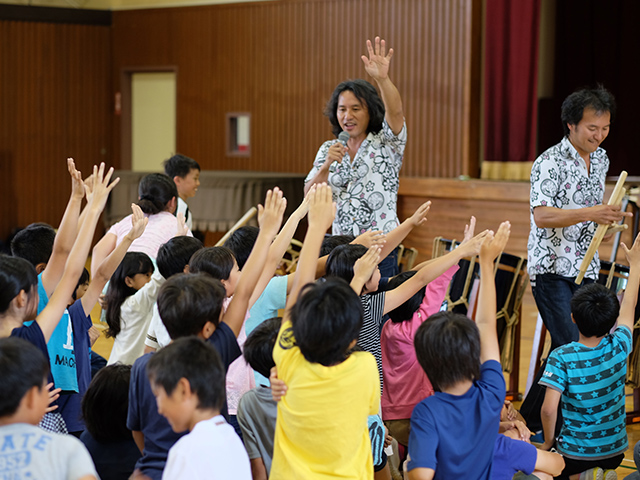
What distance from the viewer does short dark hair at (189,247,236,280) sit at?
249 cm

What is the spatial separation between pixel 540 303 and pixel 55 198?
24.5 ft

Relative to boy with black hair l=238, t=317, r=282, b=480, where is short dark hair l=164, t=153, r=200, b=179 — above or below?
above

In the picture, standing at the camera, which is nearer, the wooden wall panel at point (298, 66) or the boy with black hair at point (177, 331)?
the boy with black hair at point (177, 331)

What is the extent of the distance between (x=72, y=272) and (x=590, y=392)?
5.14 ft

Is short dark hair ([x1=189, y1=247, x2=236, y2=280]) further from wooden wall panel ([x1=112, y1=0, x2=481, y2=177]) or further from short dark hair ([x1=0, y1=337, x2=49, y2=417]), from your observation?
wooden wall panel ([x1=112, y1=0, x2=481, y2=177])

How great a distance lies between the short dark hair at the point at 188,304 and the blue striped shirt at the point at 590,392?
3.60ft

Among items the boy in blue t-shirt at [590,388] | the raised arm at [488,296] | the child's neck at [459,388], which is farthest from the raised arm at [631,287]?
the child's neck at [459,388]

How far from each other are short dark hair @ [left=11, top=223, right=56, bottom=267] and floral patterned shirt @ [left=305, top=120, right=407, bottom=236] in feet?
3.84

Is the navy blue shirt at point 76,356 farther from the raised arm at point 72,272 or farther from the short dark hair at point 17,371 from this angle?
the short dark hair at point 17,371

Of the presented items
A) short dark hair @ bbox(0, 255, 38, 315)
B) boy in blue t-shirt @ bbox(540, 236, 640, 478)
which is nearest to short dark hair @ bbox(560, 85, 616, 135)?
boy in blue t-shirt @ bbox(540, 236, 640, 478)

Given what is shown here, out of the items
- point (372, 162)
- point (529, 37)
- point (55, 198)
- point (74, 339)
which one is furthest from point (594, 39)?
point (74, 339)

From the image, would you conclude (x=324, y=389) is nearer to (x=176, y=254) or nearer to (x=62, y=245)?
(x=62, y=245)

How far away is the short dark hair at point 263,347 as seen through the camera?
212cm

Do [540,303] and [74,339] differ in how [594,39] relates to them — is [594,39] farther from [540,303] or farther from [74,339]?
[74,339]
